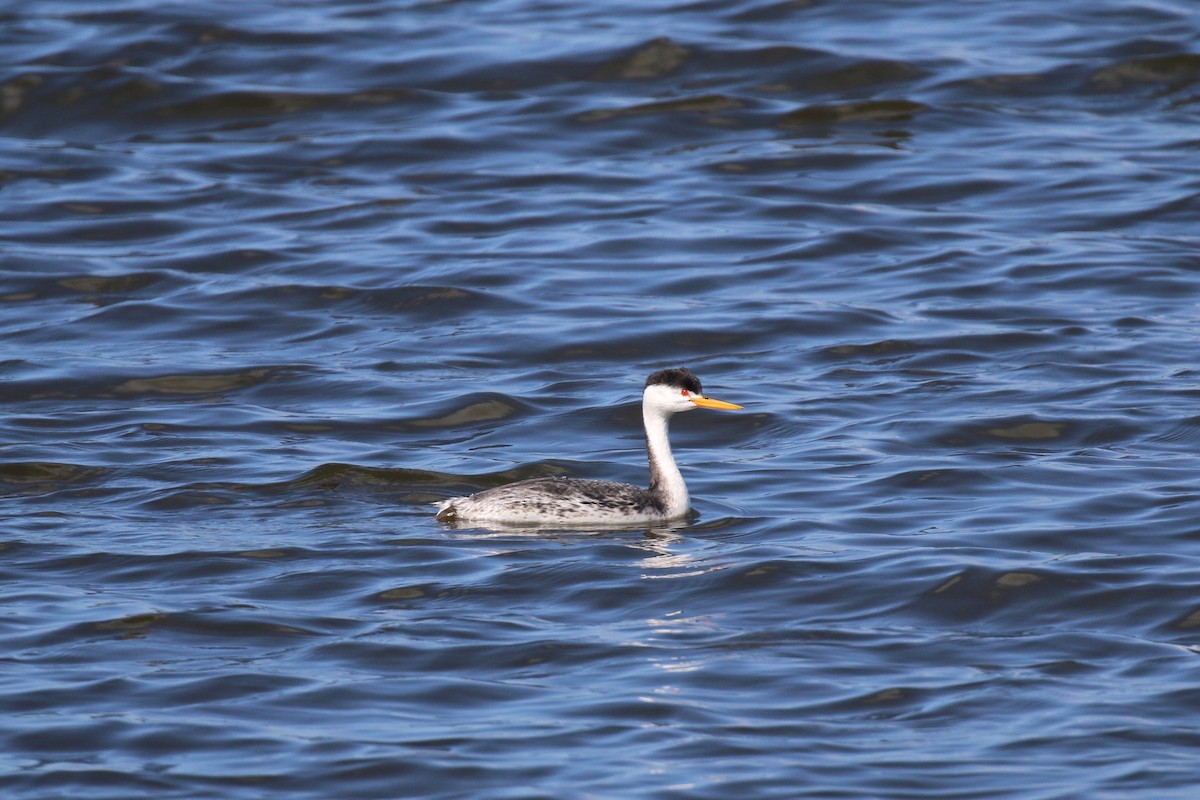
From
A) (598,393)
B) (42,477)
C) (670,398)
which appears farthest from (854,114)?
(42,477)

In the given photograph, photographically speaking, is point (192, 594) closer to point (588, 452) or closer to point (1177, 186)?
point (588, 452)

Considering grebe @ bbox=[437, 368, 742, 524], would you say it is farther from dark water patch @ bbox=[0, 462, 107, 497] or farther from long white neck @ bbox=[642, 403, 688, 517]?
dark water patch @ bbox=[0, 462, 107, 497]

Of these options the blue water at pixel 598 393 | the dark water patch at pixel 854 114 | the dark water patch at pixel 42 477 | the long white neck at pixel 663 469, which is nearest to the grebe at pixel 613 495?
the long white neck at pixel 663 469

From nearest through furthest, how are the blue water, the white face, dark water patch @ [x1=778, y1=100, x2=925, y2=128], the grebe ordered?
1. the blue water
2. the grebe
3. the white face
4. dark water patch @ [x1=778, y1=100, x2=925, y2=128]

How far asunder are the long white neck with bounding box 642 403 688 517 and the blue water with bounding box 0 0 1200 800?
8.9 inches

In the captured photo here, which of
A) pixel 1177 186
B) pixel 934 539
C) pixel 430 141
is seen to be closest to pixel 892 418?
pixel 934 539

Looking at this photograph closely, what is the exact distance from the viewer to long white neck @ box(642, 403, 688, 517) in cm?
1265

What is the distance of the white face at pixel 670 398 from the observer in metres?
12.9

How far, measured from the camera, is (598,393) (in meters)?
15.5

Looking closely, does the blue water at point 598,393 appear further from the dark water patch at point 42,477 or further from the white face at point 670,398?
the white face at point 670,398

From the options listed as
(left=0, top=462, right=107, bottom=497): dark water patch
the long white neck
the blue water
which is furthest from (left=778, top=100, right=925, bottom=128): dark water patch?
(left=0, top=462, right=107, bottom=497): dark water patch

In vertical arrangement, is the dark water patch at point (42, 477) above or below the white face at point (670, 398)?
below

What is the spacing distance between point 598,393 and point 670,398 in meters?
2.71

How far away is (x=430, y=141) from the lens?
2297cm
